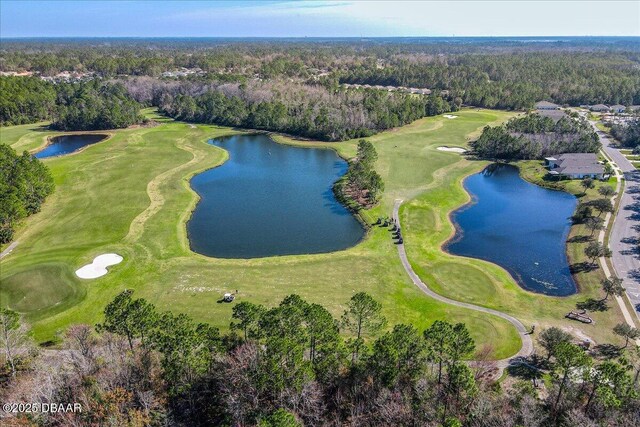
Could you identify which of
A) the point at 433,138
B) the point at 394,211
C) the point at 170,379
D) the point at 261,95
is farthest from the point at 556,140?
the point at 170,379

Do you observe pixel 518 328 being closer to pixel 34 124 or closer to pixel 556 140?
pixel 556 140

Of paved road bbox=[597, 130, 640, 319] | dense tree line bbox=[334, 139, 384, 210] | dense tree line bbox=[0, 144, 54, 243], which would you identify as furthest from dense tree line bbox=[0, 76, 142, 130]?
paved road bbox=[597, 130, 640, 319]

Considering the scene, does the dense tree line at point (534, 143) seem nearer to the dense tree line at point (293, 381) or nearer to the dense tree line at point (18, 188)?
the dense tree line at point (293, 381)

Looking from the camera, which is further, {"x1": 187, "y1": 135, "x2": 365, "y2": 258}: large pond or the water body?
the water body

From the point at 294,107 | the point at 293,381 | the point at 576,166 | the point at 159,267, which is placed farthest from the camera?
the point at 294,107

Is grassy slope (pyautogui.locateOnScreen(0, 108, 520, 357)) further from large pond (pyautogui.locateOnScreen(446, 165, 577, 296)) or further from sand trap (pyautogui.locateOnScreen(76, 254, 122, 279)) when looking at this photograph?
large pond (pyautogui.locateOnScreen(446, 165, 577, 296))

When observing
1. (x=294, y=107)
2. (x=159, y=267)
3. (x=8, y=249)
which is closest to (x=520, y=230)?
(x=159, y=267)

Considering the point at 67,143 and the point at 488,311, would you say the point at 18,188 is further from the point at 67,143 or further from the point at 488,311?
the point at 488,311
